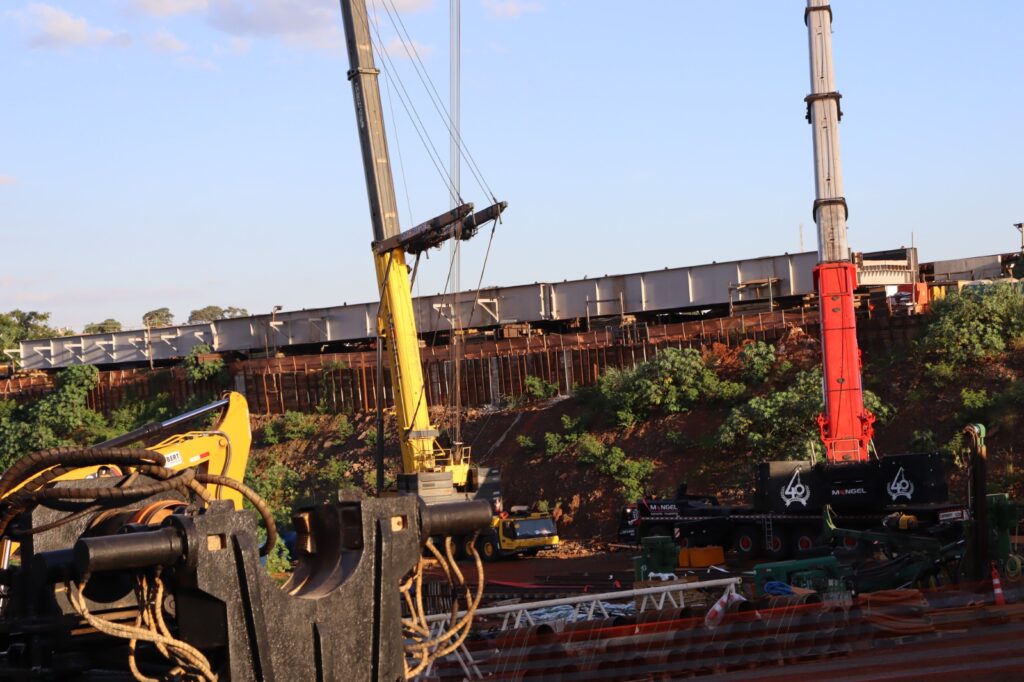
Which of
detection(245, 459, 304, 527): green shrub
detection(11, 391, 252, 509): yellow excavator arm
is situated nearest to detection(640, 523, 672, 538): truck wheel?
detection(11, 391, 252, 509): yellow excavator arm

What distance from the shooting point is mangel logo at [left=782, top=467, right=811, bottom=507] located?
86.2ft

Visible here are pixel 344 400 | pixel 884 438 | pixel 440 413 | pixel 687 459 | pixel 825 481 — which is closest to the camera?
pixel 825 481

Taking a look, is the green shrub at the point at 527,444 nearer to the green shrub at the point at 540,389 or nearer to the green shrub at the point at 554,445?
the green shrub at the point at 554,445

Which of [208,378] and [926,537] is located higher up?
[208,378]

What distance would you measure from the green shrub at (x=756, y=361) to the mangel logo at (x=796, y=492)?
1283 cm

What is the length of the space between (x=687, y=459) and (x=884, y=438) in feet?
20.4

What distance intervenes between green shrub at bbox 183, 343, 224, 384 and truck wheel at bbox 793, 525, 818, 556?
106 ft

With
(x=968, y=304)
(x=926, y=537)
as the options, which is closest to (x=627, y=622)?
(x=926, y=537)

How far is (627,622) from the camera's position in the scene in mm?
11281

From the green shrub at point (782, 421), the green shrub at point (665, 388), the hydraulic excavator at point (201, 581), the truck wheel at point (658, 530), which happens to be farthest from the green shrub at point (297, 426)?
the hydraulic excavator at point (201, 581)

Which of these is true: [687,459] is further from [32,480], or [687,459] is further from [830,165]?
[32,480]

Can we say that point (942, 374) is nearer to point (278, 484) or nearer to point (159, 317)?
point (278, 484)

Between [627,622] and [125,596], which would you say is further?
[627,622]

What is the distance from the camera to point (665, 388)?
3988 cm
